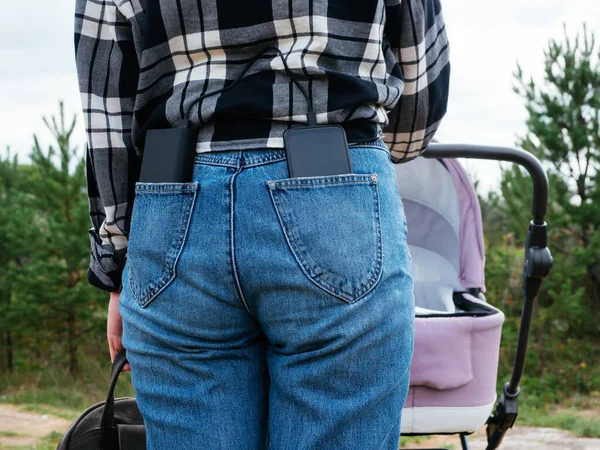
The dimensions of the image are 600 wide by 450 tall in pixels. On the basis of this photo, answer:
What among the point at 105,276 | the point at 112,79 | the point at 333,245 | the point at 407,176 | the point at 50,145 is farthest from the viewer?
the point at 50,145

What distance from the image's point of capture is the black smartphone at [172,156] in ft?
2.90

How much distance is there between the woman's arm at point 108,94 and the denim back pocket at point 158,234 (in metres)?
0.16

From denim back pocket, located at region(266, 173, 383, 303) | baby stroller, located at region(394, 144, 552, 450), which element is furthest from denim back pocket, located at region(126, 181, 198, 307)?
baby stroller, located at region(394, 144, 552, 450)

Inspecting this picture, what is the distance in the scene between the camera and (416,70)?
1072mm

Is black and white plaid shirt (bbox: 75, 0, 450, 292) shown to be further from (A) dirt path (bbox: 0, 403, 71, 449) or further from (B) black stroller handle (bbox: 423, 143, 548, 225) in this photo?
(A) dirt path (bbox: 0, 403, 71, 449)

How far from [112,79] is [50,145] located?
221 inches

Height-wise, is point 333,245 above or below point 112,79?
below

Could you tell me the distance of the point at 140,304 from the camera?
893 mm

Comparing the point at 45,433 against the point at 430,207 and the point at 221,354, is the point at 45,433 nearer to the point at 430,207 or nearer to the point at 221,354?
the point at 430,207

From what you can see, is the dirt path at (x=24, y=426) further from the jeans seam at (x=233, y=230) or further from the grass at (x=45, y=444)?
the jeans seam at (x=233, y=230)

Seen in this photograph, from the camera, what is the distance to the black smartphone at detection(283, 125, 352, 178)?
2.78 ft

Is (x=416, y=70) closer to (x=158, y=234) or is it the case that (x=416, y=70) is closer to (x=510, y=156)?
(x=158, y=234)

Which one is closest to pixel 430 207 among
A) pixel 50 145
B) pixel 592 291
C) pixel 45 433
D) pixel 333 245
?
pixel 333 245

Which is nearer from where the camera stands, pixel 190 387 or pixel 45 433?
pixel 190 387
